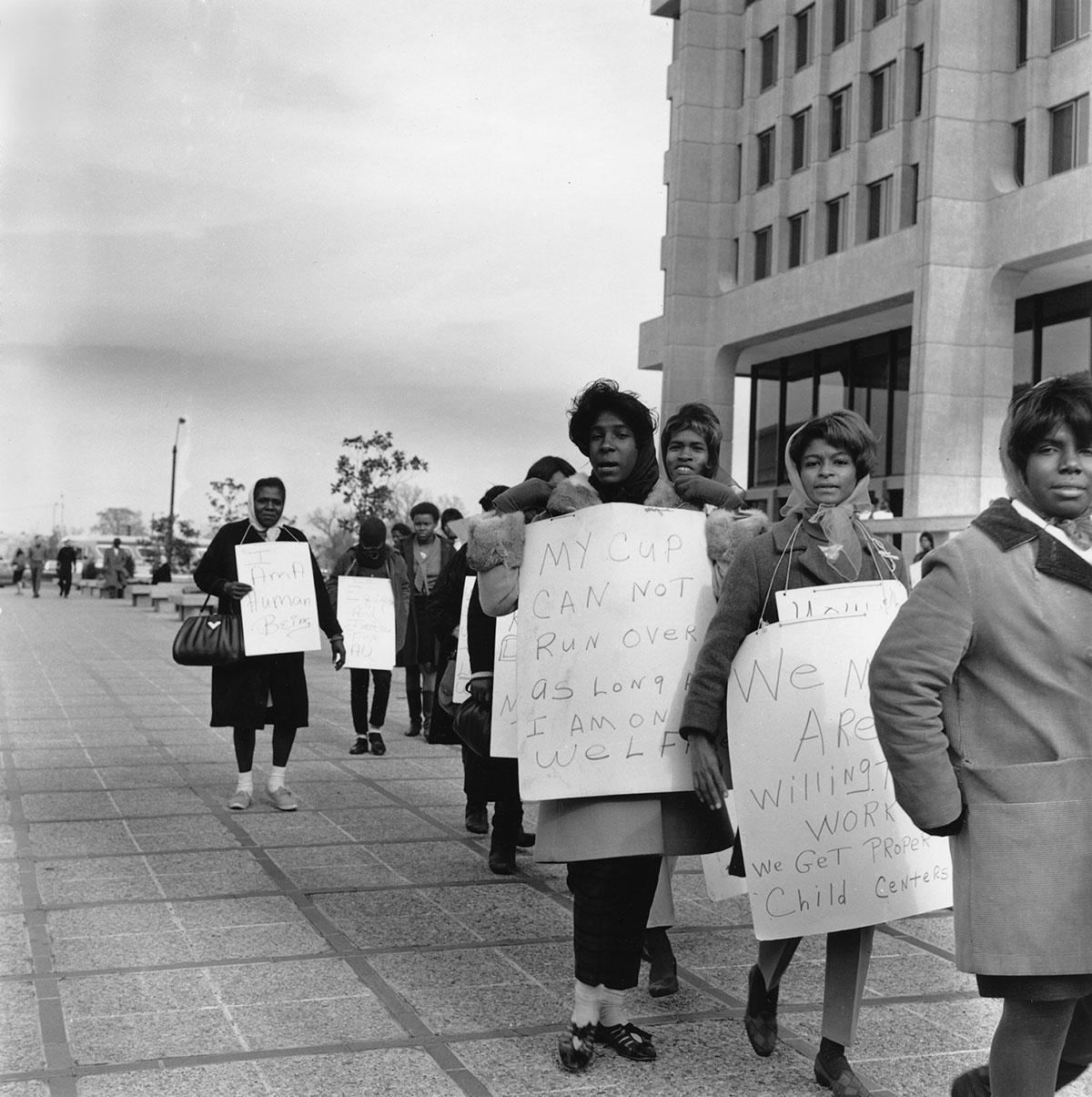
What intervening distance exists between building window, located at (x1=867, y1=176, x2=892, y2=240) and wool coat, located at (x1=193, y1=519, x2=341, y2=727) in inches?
1077

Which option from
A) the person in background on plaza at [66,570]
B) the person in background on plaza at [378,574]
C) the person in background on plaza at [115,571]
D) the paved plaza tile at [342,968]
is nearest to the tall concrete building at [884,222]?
the person in background on plaza at [115,571]

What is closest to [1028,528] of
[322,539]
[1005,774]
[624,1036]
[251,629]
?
[1005,774]

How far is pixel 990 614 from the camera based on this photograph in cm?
296

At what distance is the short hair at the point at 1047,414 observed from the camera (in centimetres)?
299

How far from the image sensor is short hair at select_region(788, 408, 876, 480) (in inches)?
167

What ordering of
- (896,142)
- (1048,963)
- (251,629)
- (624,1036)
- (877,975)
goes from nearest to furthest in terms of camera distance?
(1048,963) → (624,1036) → (877,975) → (251,629) → (896,142)

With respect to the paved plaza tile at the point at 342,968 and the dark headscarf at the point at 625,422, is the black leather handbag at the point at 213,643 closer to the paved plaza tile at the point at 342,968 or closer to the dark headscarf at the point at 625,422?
the paved plaza tile at the point at 342,968

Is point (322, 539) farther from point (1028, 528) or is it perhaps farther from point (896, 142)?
point (1028, 528)

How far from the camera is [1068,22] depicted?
28.8 metres

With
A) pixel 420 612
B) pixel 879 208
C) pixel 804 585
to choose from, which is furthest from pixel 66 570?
pixel 804 585

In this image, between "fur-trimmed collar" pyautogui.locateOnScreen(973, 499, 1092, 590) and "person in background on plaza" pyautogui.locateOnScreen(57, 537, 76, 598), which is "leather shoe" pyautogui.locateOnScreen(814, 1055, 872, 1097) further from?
"person in background on plaza" pyautogui.locateOnScreen(57, 537, 76, 598)

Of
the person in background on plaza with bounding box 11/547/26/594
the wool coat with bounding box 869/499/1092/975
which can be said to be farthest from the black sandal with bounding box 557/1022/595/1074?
the person in background on plaza with bounding box 11/547/26/594

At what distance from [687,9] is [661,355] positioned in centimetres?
943

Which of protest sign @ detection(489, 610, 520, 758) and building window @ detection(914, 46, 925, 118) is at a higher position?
building window @ detection(914, 46, 925, 118)
